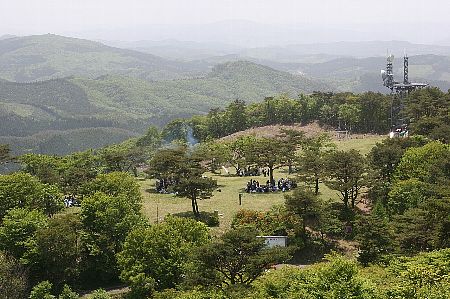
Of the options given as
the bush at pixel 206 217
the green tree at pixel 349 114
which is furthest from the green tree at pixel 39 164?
A: the green tree at pixel 349 114

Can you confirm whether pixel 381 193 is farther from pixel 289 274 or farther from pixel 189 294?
pixel 189 294

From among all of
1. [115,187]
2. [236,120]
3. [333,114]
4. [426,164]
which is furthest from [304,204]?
[236,120]

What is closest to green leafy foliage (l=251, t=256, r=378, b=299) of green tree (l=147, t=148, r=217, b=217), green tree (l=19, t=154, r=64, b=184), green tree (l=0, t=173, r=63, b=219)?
green tree (l=147, t=148, r=217, b=217)

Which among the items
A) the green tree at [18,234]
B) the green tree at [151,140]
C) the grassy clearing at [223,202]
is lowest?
the green tree at [151,140]

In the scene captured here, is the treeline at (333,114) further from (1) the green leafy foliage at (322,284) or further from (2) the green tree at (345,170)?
(1) the green leafy foliage at (322,284)

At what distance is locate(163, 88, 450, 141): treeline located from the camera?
49938 mm

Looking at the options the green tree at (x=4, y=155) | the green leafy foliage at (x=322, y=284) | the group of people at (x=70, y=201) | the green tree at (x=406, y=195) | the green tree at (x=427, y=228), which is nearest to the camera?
the green leafy foliage at (x=322, y=284)

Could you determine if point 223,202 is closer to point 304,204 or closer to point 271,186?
point 271,186

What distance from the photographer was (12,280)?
24.3 m

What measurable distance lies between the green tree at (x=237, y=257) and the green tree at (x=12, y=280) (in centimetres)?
1064

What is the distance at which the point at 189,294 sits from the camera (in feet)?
60.5

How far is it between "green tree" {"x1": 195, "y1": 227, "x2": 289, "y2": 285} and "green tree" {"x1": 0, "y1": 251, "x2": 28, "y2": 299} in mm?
10641

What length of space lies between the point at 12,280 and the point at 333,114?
52189 mm

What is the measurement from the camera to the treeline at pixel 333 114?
49.9m
